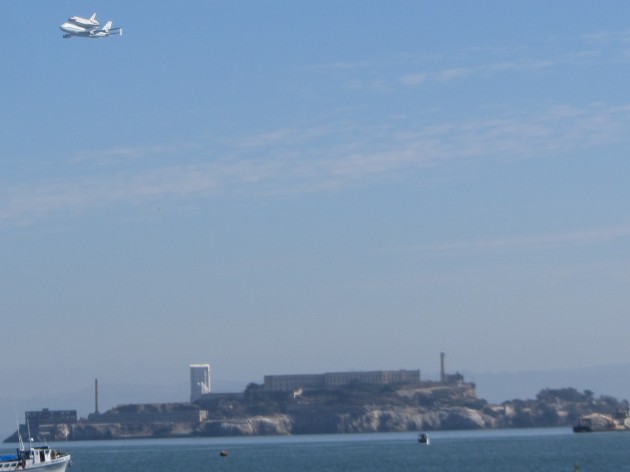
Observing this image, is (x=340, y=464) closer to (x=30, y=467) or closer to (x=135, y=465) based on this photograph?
(x=135, y=465)

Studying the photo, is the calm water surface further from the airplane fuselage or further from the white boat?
the airplane fuselage

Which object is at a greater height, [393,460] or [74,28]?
[74,28]

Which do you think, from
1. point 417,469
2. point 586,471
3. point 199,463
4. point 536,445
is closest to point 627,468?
point 586,471

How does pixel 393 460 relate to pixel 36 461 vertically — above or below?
below

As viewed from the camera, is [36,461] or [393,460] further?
[393,460]

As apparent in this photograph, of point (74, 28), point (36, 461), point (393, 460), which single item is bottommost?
point (393, 460)

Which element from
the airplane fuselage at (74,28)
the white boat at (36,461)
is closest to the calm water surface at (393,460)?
the white boat at (36,461)

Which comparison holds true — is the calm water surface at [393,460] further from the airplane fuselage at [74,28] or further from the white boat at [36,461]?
the airplane fuselage at [74,28]

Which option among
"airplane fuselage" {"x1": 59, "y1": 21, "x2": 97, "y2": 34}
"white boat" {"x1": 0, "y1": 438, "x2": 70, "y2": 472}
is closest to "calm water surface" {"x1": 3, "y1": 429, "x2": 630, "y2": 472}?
"white boat" {"x1": 0, "y1": 438, "x2": 70, "y2": 472}
